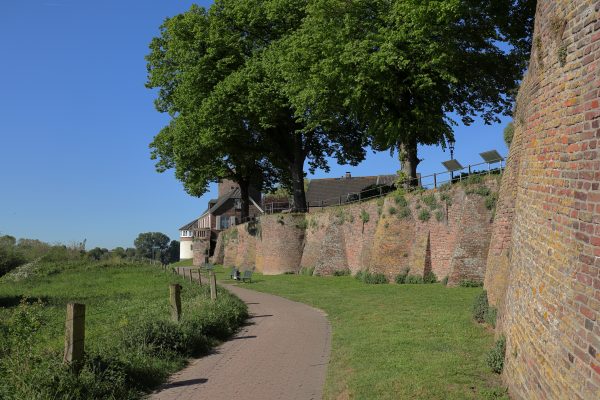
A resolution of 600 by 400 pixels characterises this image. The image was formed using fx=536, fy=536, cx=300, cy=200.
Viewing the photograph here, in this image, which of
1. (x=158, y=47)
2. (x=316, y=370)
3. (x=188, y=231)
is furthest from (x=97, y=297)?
(x=188, y=231)

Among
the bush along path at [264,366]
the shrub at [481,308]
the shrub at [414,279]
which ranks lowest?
the bush along path at [264,366]

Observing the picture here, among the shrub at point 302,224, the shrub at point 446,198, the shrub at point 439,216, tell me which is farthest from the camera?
the shrub at point 302,224

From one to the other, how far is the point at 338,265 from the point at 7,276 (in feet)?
78.5

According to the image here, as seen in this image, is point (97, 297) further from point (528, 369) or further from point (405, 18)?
point (528, 369)

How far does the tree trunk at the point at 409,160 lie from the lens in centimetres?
2560

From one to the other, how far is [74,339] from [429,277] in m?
16.9

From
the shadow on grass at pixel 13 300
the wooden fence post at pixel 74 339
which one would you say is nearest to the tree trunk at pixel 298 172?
the shadow on grass at pixel 13 300

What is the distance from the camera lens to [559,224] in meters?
5.56

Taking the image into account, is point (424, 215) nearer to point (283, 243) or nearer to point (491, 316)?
point (491, 316)

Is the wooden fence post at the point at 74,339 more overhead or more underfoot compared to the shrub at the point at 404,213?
more underfoot

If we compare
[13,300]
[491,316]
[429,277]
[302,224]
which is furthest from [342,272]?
[491,316]

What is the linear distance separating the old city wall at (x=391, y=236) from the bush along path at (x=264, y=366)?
23.9 feet

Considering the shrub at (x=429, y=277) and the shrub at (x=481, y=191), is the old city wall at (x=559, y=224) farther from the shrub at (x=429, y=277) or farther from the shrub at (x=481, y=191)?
the shrub at (x=429, y=277)

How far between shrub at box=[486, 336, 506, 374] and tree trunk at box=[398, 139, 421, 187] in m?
17.4
